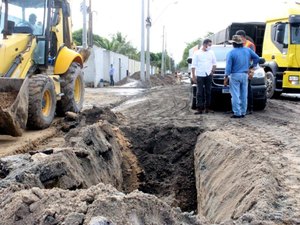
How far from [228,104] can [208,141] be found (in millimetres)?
4338

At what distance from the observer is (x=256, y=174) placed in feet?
16.3

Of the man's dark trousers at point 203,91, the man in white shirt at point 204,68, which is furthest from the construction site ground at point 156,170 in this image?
the man in white shirt at point 204,68

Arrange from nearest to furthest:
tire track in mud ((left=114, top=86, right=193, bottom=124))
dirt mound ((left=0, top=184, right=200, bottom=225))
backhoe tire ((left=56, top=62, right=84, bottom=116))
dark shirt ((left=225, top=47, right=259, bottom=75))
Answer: dirt mound ((left=0, top=184, right=200, bottom=225))
dark shirt ((left=225, top=47, right=259, bottom=75))
tire track in mud ((left=114, top=86, right=193, bottom=124))
backhoe tire ((left=56, top=62, right=84, bottom=116))

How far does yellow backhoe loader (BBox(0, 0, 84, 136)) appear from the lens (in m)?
7.68

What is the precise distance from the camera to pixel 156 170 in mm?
8016

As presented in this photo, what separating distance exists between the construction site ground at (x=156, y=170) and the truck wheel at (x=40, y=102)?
0.27m

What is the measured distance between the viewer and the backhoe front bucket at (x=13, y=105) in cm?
717

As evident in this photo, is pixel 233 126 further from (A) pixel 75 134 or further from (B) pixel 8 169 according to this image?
(B) pixel 8 169

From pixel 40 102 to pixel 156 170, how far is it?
8.09 feet

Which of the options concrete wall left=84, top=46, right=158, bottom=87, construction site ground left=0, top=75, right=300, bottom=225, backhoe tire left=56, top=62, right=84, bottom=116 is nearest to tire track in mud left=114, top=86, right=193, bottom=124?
construction site ground left=0, top=75, right=300, bottom=225

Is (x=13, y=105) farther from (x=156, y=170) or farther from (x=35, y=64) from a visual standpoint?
(x=156, y=170)

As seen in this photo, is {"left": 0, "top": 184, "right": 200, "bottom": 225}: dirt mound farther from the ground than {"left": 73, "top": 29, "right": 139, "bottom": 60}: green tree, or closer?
closer

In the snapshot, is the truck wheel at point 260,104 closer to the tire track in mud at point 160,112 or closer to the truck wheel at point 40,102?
the tire track in mud at point 160,112

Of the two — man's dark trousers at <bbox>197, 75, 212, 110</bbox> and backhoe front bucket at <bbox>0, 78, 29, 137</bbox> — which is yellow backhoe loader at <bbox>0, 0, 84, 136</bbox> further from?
man's dark trousers at <bbox>197, 75, 212, 110</bbox>
